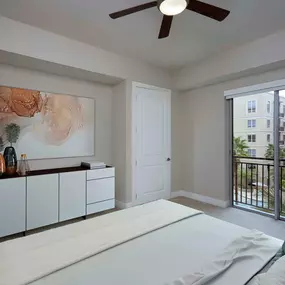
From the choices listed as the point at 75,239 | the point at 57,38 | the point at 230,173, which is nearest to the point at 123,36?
the point at 57,38

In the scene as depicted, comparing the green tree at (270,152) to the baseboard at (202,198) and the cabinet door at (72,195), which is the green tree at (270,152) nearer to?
the baseboard at (202,198)

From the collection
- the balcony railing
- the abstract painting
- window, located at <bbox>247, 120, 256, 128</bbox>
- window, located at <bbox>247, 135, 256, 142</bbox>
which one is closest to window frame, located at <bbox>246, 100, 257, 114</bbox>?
window, located at <bbox>247, 120, 256, 128</bbox>

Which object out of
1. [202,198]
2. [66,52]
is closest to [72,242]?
[66,52]

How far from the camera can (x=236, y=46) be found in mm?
3293

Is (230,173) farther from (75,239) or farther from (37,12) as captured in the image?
(37,12)

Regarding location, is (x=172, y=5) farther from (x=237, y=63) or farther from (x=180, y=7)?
(x=237, y=63)

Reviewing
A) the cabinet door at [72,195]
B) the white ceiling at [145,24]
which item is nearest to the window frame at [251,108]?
the white ceiling at [145,24]

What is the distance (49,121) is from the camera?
11.3ft

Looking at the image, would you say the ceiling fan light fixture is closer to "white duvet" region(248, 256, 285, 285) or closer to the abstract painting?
"white duvet" region(248, 256, 285, 285)

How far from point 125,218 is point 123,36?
236 cm

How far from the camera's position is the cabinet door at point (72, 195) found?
3109 millimetres

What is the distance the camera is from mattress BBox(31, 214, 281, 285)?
107cm

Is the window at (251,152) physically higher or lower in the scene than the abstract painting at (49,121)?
lower

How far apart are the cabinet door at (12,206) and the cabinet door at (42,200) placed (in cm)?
7
